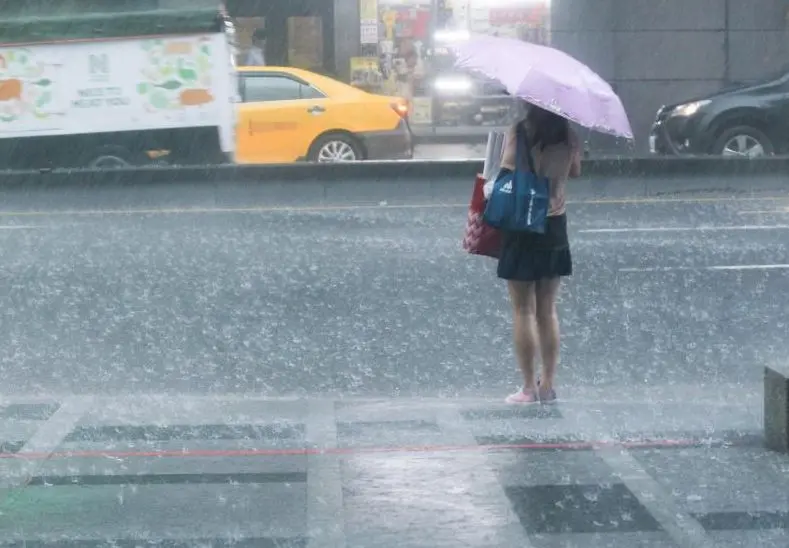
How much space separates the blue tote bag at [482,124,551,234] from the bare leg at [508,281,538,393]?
459 millimetres

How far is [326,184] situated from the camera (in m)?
16.2

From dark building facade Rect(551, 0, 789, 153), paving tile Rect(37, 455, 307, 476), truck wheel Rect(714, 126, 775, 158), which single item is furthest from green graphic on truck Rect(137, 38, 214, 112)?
paving tile Rect(37, 455, 307, 476)

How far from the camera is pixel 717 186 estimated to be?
16.6 metres

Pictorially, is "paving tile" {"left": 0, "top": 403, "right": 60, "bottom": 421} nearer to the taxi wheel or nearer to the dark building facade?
the taxi wheel

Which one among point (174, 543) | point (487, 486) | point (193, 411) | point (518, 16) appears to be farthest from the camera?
point (518, 16)

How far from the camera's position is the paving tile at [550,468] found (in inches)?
208

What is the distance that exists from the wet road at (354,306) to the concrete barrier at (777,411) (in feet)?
6.37

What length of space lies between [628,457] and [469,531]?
1.11 metres

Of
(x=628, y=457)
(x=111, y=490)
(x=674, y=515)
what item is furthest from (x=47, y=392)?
(x=674, y=515)

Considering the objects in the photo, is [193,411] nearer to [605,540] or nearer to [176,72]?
[605,540]

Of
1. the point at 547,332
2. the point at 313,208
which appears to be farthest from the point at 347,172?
the point at 547,332

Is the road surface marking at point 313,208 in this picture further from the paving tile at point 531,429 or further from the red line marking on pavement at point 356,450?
the red line marking on pavement at point 356,450

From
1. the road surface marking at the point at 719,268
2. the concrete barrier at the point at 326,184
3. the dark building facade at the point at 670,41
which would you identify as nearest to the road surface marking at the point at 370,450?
the road surface marking at the point at 719,268

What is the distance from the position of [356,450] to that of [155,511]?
106 centimetres
